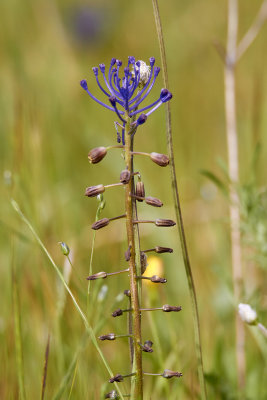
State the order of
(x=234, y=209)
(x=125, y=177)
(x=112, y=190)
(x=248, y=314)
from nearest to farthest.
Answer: (x=125, y=177), (x=248, y=314), (x=234, y=209), (x=112, y=190)

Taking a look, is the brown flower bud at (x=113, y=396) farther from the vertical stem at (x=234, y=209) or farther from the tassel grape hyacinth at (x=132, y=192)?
the vertical stem at (x=234, y=209)

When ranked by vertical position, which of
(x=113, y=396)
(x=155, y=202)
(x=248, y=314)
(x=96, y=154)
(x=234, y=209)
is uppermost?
(x=234, y=209)

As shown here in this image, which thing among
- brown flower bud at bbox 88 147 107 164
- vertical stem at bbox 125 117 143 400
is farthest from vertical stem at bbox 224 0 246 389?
brown flower bud at bbox 88 147 107 164

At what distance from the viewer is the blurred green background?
203cm

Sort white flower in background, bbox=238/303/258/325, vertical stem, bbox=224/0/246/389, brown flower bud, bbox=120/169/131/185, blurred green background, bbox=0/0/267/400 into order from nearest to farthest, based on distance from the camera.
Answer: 1. brown flower bud, bbox=120/169/131/185
2. white flower in background, bbox=238/303/258/325
3. blurred green background, bbox=0/0/267/400
4. vertical stem, bbox=224/0/246/389

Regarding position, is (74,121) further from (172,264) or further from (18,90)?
(172,264)

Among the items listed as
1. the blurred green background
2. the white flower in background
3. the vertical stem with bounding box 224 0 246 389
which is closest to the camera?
the white flower in background

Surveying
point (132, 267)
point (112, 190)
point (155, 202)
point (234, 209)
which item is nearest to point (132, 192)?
point (155, 202)

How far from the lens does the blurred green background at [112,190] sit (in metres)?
2.03

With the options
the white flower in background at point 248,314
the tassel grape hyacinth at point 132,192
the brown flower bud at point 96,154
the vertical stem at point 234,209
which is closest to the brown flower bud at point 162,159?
the tassel grape hyacinth at point 132,192

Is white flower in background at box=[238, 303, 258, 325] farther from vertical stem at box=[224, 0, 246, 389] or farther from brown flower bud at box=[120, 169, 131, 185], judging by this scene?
vertical stem at box=[224, 0, 246, 389]

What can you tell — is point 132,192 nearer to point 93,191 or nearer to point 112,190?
point 93,191

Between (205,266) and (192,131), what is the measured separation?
5.38ft

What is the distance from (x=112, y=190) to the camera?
3.53 m
